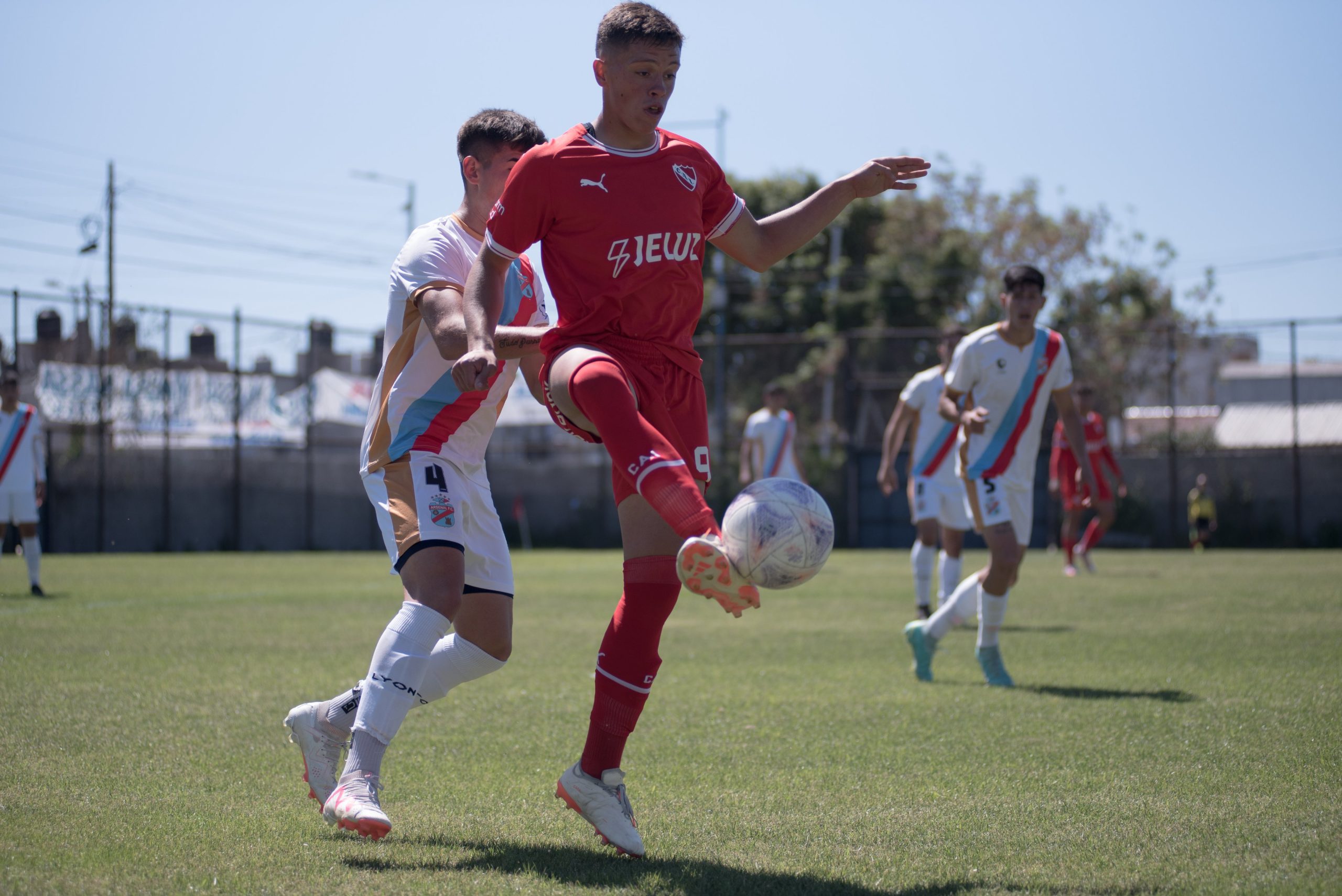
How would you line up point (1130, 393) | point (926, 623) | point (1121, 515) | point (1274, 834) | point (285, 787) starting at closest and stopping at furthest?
point (1274, 834) → point (285, 787) → point (926, 623) → point (1121, 515) → point (1130, 393)

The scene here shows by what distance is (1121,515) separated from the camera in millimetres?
26438

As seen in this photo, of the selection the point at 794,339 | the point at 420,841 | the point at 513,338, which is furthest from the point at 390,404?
the point at 794,339

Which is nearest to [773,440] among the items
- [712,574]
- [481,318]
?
[481,318]

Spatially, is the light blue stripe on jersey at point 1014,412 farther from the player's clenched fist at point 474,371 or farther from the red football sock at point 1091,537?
the red football sock at point 1091,537

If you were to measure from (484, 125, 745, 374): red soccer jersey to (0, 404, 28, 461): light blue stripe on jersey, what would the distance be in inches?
462

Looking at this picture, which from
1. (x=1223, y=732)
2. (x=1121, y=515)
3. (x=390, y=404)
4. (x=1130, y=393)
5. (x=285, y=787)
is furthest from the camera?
(x=1130, y=393)

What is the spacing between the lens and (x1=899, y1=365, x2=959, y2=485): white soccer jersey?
11109mm

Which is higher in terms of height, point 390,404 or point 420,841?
point 390,404

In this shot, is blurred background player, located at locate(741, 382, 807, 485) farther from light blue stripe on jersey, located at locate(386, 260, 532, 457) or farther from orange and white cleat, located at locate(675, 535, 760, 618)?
orange and white cleat, located at locate(675, 535, 760, 618)

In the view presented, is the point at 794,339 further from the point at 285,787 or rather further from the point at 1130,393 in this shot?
the point at 285,787

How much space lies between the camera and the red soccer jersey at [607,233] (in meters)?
3.52

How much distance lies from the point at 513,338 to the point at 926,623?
4471mm

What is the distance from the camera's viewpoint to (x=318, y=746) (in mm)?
4016

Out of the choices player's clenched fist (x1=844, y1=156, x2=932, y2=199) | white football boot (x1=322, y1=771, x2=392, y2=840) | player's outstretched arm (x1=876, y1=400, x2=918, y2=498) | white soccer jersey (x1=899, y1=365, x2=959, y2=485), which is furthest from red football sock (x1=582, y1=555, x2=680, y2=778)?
white soccer jersey (x1=899, y1=365, x2=959, y2=485)
